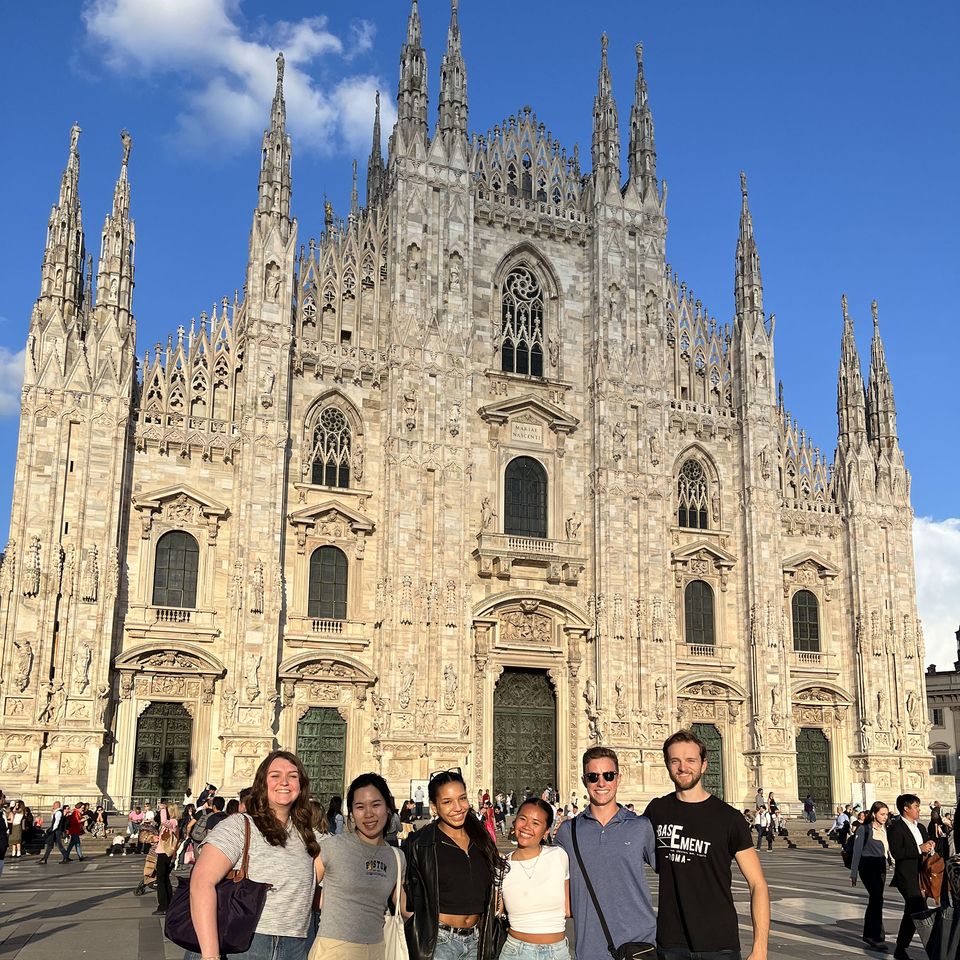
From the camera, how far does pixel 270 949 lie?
18.1 ft

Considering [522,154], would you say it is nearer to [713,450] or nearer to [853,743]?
[713,450]

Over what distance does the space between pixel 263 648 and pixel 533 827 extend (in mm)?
25297

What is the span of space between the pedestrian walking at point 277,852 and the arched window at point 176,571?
26406 millimetres

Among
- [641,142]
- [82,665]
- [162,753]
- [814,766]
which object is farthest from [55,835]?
[641,142]

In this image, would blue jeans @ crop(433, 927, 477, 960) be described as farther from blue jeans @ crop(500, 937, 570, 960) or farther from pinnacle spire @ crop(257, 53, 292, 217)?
pinnacle spire @ crop(257, 53, 292, 217)

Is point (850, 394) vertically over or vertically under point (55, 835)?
over

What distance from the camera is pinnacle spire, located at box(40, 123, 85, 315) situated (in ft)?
102

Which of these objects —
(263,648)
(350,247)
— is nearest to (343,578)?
(263,648)

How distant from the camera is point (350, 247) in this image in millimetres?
35375

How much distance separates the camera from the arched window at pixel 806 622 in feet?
127

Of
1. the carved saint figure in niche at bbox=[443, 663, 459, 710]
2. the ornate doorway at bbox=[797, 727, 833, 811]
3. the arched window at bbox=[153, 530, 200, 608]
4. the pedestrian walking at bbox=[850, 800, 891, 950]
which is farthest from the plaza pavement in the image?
the ornate doorway at bbox=[797, 727, 833, 811]

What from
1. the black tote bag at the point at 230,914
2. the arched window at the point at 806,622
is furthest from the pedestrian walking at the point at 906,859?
the arched window at the point at 806,622

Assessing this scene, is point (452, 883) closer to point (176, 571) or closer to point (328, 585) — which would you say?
point (176, 571)

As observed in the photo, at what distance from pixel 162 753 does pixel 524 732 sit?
407 inches
